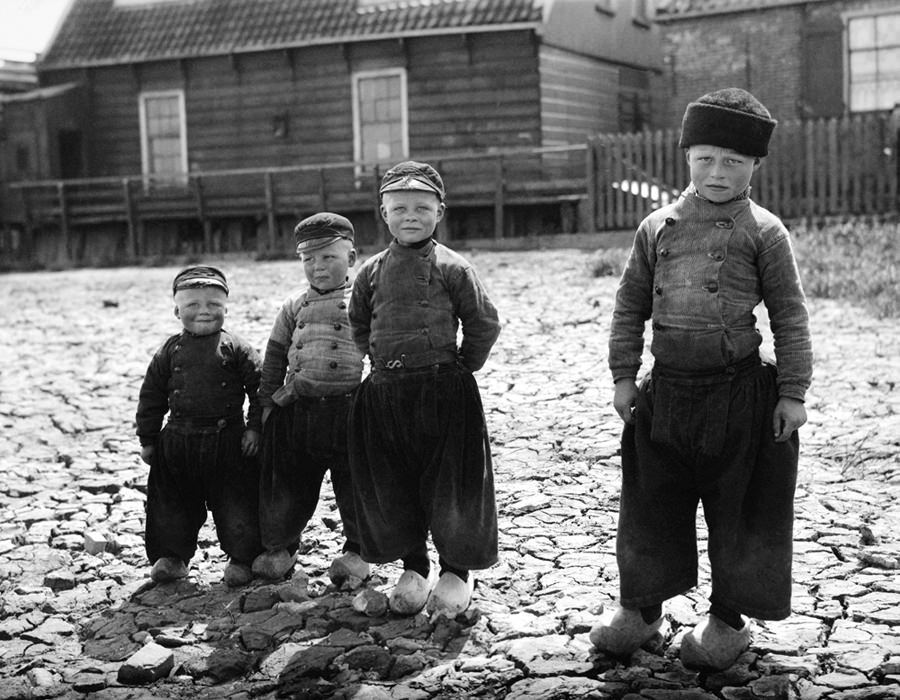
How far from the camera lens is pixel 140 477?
5.99m

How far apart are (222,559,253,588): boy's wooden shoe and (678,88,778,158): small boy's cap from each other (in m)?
2.32

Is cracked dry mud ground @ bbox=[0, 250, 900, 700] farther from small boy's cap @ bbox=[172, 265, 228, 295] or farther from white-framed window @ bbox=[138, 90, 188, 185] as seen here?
white-framed window @ bbox=[138, 90, 188, 185]

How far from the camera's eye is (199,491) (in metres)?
4.49

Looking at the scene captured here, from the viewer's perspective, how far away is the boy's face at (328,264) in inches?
167

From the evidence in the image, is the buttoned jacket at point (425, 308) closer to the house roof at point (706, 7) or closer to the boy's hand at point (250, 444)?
the boy's hand at point (250, 444)

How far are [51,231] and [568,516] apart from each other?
1885cm

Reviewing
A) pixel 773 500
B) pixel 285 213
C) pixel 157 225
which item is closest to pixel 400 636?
pixel 773 500

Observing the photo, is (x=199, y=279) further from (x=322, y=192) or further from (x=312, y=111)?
(x=312, y=111)

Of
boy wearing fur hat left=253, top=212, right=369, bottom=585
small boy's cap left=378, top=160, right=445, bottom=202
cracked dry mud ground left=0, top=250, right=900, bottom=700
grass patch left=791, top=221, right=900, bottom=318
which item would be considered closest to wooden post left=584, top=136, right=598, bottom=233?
grass patch left=791, top=221, right=900, bottom=318

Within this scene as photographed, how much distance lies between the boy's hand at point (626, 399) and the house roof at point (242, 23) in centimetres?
1481

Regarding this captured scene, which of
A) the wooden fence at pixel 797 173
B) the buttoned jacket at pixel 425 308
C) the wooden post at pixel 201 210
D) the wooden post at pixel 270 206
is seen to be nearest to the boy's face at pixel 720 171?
the buttoned jacket at pixel 425 308

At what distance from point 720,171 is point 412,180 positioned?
1.04 meters

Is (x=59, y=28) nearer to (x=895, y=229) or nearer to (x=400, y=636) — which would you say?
(x=895, y=229)

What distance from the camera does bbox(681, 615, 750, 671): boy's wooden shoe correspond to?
338cm
